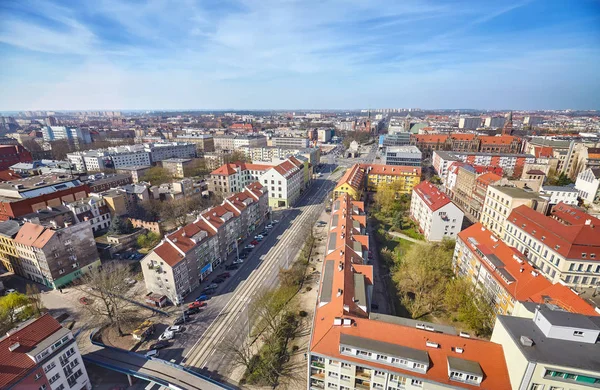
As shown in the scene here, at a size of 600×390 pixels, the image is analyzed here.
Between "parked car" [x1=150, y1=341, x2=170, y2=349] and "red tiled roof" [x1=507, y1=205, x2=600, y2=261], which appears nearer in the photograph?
"parked car" [x1=150, y1=341, x2=170, y2=349]

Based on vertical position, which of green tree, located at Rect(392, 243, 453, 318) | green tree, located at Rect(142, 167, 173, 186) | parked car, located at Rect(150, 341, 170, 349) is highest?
green tree, located at Rect(142, 167, 173, 186)

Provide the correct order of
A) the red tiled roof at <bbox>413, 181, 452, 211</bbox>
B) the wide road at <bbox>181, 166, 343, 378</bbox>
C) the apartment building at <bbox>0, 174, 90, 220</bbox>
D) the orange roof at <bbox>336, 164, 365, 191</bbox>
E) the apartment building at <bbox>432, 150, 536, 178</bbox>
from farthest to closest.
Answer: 1. the apartment building at <bbox>432, 150, 536, 178</bbox>
2. the orange roof at <bbox>336, 164, 365, 191</bbox>
3. the apartment building at <bbox>0, 174, 90, 220</bbox>
4. the red tiled roof at <bbox>413, 181, 452, 211</bbox>
5. the wide road at <bbox>181, 166, 343, 378</bbox>

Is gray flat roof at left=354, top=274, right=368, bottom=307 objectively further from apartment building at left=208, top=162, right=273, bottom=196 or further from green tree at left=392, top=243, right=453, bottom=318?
apartment building at left=208, top=162, right=273, bottom=196

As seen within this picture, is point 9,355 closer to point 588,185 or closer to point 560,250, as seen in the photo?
point 560,250

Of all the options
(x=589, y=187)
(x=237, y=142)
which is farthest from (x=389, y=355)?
(x=237, y=142)

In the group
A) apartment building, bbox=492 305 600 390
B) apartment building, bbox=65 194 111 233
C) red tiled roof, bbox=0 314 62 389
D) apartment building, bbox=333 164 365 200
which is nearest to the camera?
apartment building, bbox=492 305 600 390

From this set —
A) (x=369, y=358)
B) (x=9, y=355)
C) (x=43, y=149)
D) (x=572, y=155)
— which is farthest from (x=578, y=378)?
(x=43, y=149)

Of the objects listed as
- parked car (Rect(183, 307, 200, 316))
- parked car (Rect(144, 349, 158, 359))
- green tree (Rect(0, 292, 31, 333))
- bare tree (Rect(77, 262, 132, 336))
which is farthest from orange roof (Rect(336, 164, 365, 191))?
green tree (Rect(0, 292, 31, 333))
